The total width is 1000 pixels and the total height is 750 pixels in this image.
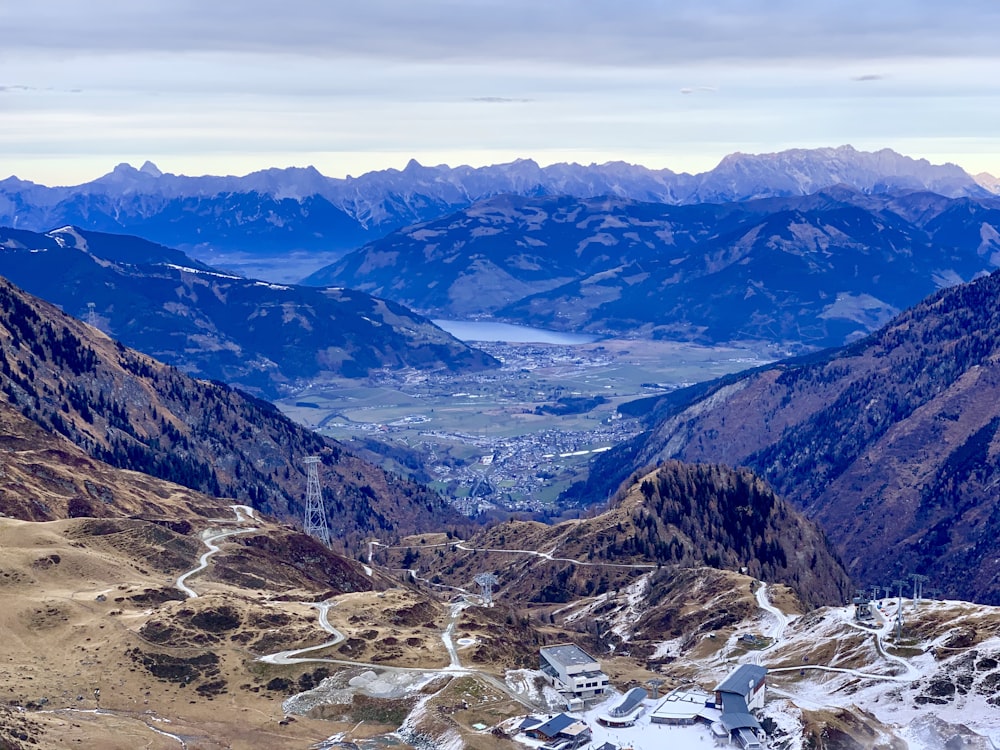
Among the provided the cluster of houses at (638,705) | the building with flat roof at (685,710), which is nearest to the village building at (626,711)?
the cluster of houses at (638,705)

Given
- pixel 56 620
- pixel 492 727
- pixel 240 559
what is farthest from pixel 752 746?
pixel 240 559

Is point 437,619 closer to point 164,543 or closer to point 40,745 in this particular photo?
point 164,543

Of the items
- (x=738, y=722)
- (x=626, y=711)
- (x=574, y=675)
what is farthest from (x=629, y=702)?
(x=738, y=722)

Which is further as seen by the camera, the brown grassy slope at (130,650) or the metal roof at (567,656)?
the metal roof at (567,656)

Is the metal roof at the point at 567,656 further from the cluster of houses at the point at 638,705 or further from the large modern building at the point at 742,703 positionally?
the large modern building at the point at 742,703

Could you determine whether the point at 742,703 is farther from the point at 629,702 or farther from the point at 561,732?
the point at 561,732
